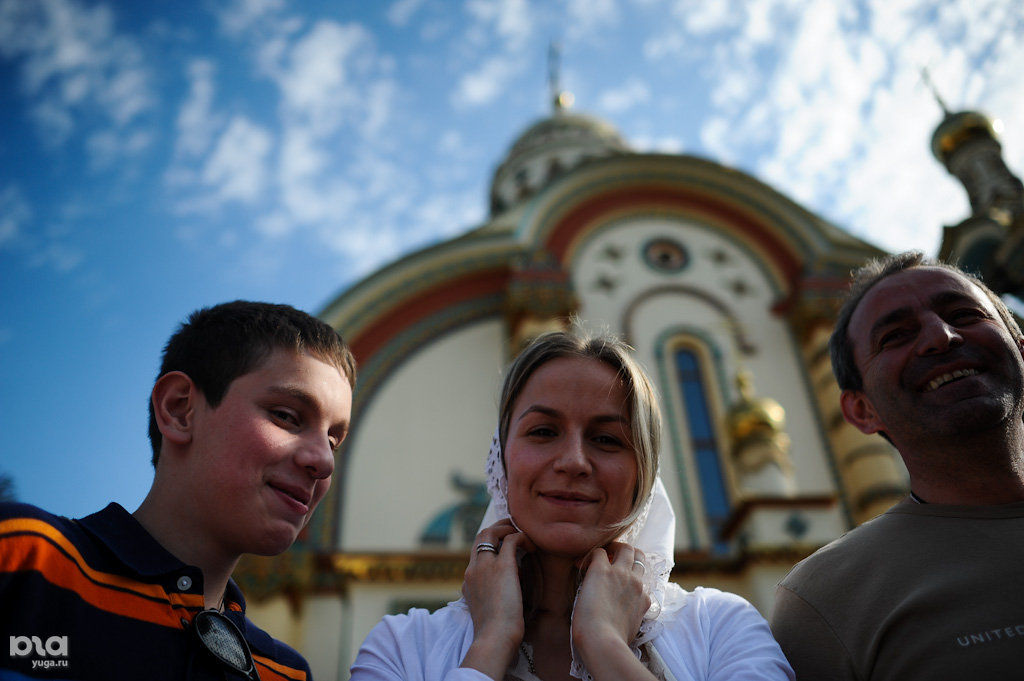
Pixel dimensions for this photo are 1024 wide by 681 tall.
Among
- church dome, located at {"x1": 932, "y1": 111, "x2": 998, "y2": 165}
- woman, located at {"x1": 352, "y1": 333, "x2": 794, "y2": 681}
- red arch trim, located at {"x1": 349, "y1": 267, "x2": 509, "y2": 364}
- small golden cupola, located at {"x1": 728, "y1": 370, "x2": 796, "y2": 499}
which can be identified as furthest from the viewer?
church dome, located at {"x1": 932, "y1": 111, "x2": 998, "y2": 165}

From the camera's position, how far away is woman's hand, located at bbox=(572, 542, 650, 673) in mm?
1706

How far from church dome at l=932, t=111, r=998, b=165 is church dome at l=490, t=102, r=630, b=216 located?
9563 mm

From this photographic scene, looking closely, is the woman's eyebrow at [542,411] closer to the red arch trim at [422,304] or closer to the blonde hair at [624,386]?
the blonde hair at [624,386]

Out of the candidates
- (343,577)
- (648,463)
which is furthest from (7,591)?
(343,577)

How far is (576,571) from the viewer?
6.92 feet

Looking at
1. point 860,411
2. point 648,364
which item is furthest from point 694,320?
point 860,411

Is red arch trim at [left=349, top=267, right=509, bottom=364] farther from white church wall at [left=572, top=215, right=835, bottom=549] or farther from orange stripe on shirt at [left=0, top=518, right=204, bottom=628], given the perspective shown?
orange stripe on shirt at [left=0, top=518, right=204, bottom=628]

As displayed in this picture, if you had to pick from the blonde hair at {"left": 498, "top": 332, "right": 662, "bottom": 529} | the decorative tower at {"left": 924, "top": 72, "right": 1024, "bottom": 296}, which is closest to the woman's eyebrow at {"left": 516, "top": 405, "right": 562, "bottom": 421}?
the blonde hair at {"left": 498, "top": 332, "right": 662, "bottom": 529}

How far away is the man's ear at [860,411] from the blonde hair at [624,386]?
0.81m

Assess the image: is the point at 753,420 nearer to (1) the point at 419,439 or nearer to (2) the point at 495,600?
(1) the point at 419,439

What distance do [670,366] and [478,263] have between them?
307 cm

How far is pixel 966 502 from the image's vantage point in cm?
223

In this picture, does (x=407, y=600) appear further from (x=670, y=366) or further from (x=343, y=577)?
(x=670, y=366)

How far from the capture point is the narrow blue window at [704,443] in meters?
8.66
